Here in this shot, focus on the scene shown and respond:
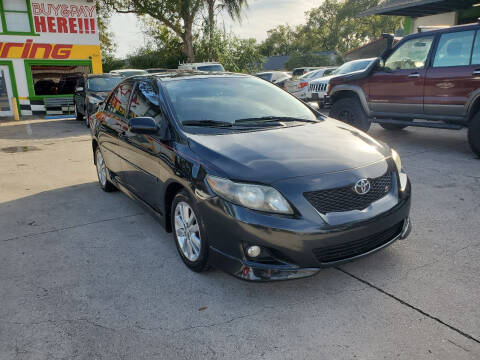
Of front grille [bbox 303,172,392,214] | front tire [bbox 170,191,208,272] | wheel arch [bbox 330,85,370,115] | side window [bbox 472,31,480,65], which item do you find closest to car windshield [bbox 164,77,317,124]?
front tire [bbox 170,191,208,272]

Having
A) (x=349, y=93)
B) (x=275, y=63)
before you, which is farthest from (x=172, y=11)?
(x=275, y=63)

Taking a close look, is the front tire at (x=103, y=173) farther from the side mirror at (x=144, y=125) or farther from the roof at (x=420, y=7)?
the roof at (x=420, y=7)

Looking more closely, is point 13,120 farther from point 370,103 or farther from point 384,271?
point 384,271

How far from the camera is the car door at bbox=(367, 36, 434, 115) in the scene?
23.2 feet

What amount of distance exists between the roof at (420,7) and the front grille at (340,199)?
1289cm

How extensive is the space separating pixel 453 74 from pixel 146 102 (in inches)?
201

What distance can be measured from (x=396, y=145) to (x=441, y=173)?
7.17 feet

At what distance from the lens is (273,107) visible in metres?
4.08

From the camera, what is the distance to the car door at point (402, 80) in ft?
23.2

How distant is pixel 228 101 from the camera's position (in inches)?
155

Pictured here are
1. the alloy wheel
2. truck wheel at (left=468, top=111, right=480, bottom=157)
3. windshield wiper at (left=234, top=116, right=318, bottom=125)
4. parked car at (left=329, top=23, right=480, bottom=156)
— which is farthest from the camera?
parked car at (left=329, top=23, right=480, bottom=156)

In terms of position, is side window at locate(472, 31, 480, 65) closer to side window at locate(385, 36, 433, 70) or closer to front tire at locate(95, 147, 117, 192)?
side window at locate(385, 36, 433, 70)

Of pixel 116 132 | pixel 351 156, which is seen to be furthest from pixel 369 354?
pixel 116 132

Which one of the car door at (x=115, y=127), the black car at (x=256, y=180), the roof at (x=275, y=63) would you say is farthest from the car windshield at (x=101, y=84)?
the roof at (x=275, y=63)
